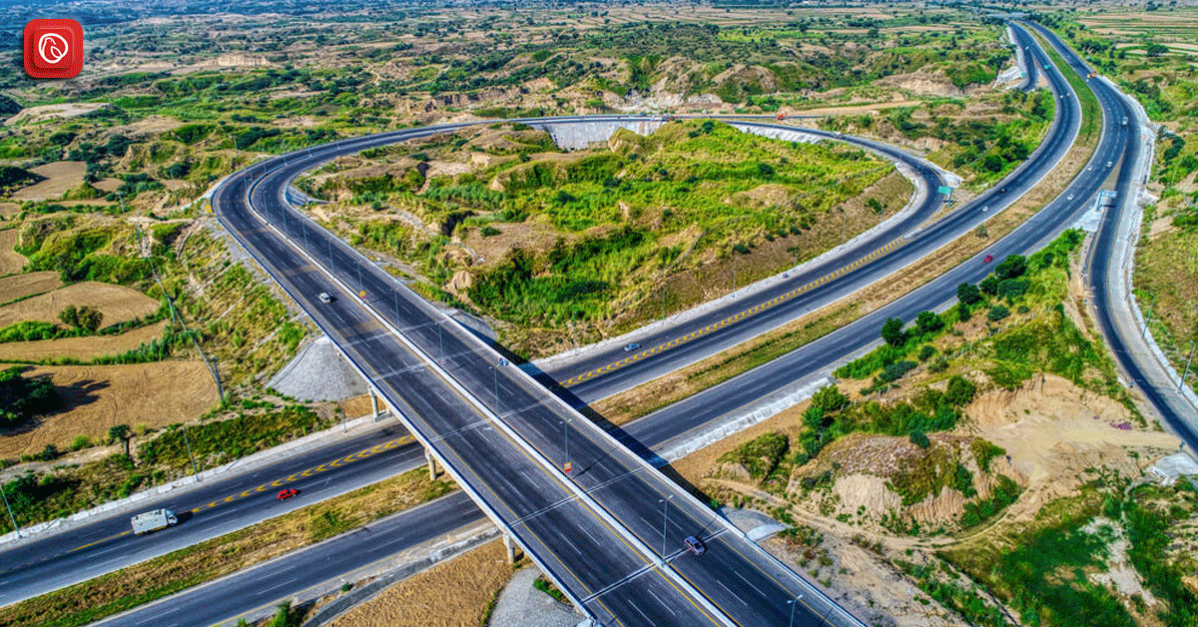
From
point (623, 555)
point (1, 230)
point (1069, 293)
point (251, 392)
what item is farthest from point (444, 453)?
point (1, 230)

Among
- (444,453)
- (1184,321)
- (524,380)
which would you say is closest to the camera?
(444,453)

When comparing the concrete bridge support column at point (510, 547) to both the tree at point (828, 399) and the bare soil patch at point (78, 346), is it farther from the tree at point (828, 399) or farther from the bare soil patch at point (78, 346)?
the bare soil patch at point (78, 346)

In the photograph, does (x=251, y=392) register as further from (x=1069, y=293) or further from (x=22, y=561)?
(x=1069, y=293)

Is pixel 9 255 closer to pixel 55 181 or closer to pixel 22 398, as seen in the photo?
pixel 55 181

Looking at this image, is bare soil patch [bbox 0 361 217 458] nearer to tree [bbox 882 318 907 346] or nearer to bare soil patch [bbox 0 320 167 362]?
bare soil patch [bbox 0 320 167 362]

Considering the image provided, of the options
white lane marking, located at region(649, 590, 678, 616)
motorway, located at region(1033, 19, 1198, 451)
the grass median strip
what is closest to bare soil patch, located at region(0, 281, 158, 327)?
the grass median strip

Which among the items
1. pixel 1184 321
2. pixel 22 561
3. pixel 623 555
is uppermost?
pixel 1184 321
